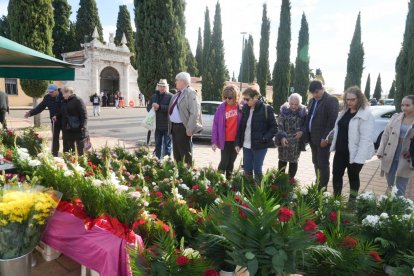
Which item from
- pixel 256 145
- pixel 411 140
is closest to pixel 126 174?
pixel 256 145

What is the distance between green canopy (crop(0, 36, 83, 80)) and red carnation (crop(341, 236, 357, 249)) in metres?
3.62

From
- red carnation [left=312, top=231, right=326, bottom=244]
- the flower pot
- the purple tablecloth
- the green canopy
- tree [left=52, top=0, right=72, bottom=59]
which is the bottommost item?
the flower pot

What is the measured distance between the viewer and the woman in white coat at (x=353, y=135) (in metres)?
3.98

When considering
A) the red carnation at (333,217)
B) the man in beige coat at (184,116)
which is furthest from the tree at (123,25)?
the red carnation at (333,217)

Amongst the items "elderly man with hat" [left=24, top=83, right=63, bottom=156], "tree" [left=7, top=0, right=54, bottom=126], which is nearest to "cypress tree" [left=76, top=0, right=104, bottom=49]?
"tree" [left=7, top=0, right=54, bottom=126]

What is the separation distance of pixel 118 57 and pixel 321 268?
32912 mm

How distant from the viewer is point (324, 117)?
4586 millimetres

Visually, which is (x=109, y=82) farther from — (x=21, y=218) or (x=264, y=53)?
(x=21, y=218)

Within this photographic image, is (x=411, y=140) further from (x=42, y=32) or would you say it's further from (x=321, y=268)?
(x=42, y=32)

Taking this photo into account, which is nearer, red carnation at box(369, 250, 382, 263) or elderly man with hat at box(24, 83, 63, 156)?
red carnation at box(369, 250, 382, 263)

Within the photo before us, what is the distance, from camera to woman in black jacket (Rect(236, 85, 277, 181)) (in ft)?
14.8

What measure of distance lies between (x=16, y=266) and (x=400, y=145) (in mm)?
4417

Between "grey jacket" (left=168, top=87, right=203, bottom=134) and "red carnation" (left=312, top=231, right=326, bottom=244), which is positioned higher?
"grey jacket" (left=168, top=87, right=203, bottom=134)

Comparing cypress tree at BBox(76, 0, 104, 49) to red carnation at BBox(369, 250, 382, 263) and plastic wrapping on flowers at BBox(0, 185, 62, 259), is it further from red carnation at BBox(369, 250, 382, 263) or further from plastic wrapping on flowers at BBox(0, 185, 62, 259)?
red carnation at BBox(369, 250, 382, 263)
